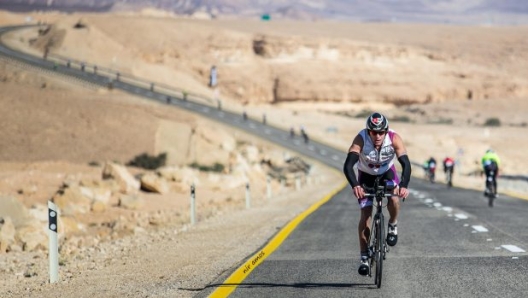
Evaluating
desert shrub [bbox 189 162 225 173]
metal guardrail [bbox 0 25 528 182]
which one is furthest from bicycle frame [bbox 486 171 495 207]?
metal guardrail [bbox 0 25 528 182]

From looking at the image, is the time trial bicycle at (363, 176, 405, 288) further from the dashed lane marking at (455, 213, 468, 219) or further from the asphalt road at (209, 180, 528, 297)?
the dashed lane marking at (455, 213, 468, 219)

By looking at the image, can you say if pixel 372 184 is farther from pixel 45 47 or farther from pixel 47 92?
pixel 45 47

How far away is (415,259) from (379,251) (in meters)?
2.71

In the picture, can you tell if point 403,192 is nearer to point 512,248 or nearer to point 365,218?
point 365,218

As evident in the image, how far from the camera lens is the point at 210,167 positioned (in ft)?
181

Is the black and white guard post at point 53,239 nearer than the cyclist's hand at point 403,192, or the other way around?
the cyclist's hand at point 403,192

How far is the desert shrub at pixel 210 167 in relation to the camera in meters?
54.1

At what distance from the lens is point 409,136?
10594cm

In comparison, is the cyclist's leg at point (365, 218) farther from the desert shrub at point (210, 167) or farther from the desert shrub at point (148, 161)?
the desert shrub at point (210, 167)

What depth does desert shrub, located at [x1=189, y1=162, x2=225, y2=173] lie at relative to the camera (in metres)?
54.1

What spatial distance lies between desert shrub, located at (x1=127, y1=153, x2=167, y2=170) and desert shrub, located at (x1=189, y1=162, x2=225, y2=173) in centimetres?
169

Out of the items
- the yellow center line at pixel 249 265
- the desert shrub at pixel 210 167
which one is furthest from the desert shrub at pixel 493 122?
the yellow center line at pixel 249 265

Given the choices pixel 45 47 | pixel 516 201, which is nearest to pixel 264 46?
pixel 45 47

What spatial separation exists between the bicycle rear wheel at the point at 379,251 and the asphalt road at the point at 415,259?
0.44 feet
